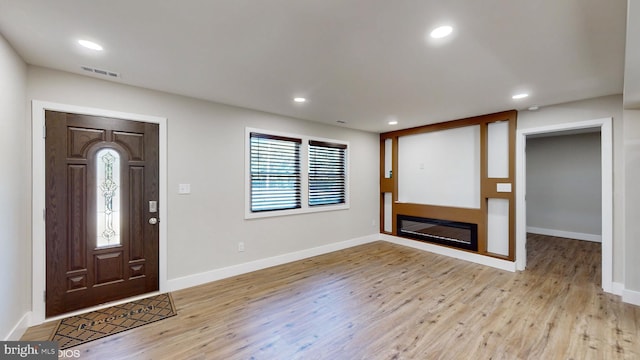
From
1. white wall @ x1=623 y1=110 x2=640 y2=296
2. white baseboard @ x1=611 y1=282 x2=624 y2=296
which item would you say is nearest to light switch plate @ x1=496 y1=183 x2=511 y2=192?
white wall @ x1=623 y1=110 x2=640 y2=296

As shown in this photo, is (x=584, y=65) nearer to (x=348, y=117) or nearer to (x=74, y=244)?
(x=348, y=117)

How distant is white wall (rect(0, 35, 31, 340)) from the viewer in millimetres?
2084

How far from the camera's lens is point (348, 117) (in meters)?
4.62

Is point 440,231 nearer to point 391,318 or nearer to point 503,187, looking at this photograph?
point 503,187

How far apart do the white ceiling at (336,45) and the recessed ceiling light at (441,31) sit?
0.05 m

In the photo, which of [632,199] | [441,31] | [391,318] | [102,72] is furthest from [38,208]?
[632,199]

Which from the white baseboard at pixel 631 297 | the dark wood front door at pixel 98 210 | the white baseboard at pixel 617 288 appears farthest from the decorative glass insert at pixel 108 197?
the white baseboard at pixel 617 288

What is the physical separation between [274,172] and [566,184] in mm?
7036

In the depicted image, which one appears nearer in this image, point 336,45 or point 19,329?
point 336,45

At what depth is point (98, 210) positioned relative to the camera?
9.58ft

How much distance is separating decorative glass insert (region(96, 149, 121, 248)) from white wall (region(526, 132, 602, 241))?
8.78 meters

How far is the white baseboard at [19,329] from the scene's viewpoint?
7.25 feet

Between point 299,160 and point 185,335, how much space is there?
121 inches

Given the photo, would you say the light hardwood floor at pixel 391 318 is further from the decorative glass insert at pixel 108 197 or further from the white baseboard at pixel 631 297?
the decorative glass insert at pixel 108 197
